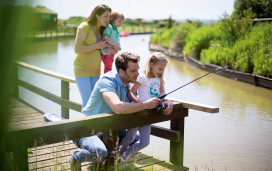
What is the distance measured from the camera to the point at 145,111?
2.51 meters

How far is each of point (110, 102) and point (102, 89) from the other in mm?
125

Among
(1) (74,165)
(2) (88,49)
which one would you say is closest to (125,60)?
(1) (74,165)

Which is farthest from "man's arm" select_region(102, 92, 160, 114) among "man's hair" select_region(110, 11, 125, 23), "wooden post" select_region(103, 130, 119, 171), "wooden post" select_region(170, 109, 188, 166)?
"man's hair" select_region(110, 11, 125, 23)

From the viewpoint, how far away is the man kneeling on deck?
2283mm

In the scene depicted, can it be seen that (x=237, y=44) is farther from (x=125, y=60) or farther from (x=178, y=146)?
(x=125, y=60)

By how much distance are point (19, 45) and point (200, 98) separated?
7.49 m

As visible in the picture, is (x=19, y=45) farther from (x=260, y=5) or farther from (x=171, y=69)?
(x=260, y=5)

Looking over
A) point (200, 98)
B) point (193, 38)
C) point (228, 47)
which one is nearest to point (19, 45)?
point (200, 98)

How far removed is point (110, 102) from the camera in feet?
7.48

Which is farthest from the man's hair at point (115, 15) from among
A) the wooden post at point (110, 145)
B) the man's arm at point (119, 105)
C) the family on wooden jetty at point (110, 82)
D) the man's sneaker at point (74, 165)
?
the man's sneaker at point (74, 165)

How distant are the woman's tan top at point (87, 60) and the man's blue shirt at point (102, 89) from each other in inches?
34.5

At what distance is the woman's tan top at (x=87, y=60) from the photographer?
3.33 metres

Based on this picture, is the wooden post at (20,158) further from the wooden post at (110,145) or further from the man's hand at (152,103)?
the man's hand at (152,103)

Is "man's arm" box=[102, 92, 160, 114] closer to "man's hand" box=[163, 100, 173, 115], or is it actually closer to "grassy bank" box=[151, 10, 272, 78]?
"man's hand" box=[163, 100, 173, 115]
